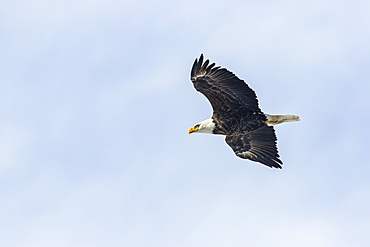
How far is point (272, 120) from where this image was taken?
22.6 metres

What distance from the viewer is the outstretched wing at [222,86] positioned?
2147 centimetres

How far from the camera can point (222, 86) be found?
71.1ft

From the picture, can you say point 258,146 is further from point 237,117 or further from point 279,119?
point 237,117

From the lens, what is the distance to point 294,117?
22.7 m

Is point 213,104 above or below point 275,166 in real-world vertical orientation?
above

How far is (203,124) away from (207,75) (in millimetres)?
1895

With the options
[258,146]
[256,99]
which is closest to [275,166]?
[258,146]

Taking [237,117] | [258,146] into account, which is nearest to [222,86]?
[237,117]

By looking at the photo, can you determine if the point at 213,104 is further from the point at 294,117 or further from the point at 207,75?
the point at 294,117

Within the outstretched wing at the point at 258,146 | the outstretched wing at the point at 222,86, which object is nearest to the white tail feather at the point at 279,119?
the outstretched wing at the point at 258,146

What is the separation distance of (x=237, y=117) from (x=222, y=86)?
1.20m

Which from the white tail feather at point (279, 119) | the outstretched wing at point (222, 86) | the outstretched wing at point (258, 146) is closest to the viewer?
the outstretched wing at point (222, 86)

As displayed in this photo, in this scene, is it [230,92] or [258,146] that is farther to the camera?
[258,146]

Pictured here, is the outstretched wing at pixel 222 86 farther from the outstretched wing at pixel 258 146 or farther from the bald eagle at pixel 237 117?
the outstretched wing at pixel 258 146
